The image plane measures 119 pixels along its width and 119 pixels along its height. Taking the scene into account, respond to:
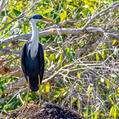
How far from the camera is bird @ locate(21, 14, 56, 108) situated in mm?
4579

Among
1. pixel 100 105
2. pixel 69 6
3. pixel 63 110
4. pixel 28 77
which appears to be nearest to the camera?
pixel 100 105

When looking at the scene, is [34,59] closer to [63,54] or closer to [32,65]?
[32,65]

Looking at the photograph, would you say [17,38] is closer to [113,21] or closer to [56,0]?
[56,0]

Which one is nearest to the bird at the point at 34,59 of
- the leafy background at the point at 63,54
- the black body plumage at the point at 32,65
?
the black body plumage at the point at 32,65

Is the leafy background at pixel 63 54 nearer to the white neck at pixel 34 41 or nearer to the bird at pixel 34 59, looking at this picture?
the bird at pixel 34 59

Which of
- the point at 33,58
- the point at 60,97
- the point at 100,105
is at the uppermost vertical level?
the point at 33,58

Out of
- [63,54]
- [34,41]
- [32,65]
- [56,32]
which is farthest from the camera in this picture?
[56,32]

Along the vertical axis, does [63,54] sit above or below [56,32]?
below

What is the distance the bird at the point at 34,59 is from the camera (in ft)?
15.0

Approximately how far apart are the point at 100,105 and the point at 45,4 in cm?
236

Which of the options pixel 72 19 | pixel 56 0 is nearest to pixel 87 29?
pixel 72 19

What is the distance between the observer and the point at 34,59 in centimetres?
478

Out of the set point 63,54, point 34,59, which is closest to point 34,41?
point 34,59

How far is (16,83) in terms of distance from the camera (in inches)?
197
